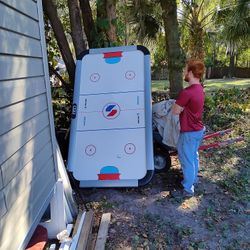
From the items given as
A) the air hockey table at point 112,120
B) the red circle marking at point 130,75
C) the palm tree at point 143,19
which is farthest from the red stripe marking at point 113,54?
the palm tree at point 143,19

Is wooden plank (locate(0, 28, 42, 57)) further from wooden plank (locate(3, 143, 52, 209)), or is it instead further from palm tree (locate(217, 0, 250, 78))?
palm tree (locate(217, 0, 250, 78))

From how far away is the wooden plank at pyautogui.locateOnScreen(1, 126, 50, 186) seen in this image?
2.14 meters

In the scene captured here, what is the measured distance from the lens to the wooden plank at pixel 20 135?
212 centimetres

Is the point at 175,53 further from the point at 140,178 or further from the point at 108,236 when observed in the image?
the point at 108,236

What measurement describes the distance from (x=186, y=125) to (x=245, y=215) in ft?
3.92

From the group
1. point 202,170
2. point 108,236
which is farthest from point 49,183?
point 202,170

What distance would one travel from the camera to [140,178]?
4258mm

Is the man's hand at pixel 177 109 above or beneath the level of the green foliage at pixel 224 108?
above

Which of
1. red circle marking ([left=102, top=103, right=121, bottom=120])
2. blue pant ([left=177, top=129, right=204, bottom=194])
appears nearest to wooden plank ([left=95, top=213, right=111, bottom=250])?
blue pant ([left=177, top=129, right=204, bottom=194])

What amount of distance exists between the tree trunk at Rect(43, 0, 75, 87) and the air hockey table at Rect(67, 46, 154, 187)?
1.11 meters

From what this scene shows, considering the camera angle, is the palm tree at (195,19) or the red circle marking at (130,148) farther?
the palm tree at (195,19)

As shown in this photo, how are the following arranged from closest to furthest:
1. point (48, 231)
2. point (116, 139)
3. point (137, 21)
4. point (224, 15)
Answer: point (48, 231) < point (116, 139) < point (137, 21) < point (224, 15)

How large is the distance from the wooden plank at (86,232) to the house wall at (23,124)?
0.50 meters

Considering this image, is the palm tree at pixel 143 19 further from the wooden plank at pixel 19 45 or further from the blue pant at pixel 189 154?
the wooden plank at pixel 19 45
